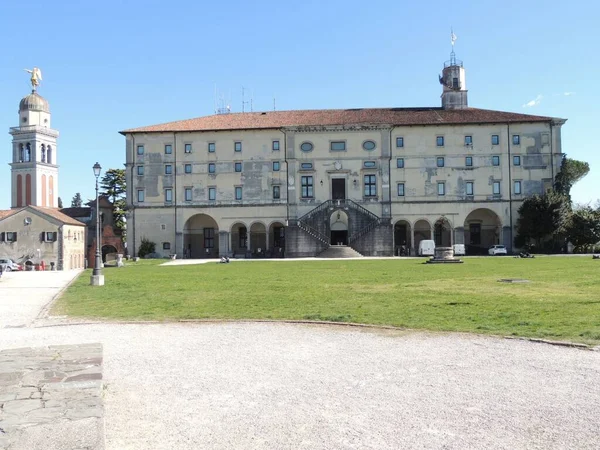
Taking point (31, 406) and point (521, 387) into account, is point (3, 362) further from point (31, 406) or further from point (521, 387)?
point (521, 387)

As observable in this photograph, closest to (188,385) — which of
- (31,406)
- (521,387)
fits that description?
(31,406)

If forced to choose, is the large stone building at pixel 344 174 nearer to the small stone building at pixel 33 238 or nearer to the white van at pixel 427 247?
the white van at pixel 427 247

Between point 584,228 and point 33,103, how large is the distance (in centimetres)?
7533

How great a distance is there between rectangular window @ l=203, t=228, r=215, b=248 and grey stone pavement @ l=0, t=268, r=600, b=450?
195 ft

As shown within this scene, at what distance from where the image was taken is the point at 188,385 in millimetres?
7617

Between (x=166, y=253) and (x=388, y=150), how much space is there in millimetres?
27938

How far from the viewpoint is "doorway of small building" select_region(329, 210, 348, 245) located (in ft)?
210

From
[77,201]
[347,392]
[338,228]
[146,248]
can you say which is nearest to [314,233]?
[338,228]

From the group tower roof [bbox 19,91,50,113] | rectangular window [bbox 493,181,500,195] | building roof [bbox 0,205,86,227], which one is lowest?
building roof [bbox 0,205,86,227]

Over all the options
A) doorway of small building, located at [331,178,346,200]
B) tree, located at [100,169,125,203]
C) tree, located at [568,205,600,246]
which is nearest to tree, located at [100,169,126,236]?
Result: tree, located at [100,169,125,203]

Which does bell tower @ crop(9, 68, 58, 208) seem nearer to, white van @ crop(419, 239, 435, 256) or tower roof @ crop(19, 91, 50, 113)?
tower roof @ crop(19, 91, 50, 113)

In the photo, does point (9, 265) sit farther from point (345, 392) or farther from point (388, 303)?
point (345, 392)

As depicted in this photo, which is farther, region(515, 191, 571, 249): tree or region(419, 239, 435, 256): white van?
region(515, 191, 571, 249): tree

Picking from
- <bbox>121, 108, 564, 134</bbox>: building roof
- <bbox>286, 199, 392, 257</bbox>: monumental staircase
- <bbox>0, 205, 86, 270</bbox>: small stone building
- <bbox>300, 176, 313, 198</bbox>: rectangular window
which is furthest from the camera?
<bbox>300, 176, 313, 198</bbox>: rectangular window
